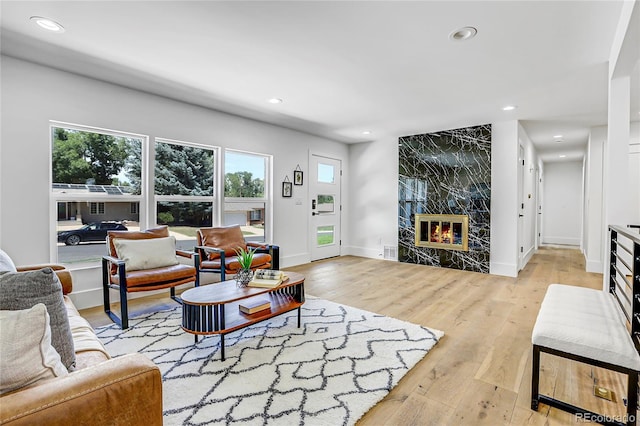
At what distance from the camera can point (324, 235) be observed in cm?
627

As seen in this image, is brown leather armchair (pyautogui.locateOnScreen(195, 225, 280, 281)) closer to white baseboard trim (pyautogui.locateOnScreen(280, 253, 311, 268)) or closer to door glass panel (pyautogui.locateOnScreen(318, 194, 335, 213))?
white baseboard trim (pyautogui.locateOnScreen(280, 253, 311, 268))

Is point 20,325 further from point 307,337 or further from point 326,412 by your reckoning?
point 307,337

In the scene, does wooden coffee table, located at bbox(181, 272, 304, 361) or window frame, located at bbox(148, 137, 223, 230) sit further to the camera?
window frame, located at bbox(148, 137, 223, 230)

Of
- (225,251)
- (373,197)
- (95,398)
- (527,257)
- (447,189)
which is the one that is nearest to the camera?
(95,398)

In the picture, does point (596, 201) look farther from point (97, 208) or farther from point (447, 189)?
point (97, 208)

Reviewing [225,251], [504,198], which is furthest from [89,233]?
[504,198]

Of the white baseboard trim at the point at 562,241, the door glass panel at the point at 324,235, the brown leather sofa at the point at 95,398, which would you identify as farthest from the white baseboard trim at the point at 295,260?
the white baseboard trim at the point at 562,241

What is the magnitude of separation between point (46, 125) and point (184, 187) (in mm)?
1480

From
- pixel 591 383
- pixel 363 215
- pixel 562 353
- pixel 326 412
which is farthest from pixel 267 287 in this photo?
pixel 363 215

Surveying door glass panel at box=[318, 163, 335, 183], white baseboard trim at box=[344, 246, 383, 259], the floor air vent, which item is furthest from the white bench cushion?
door glass panel at box=[318, 163, 335, 183]

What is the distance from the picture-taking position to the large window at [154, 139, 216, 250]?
3898mm

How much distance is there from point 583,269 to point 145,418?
6.56 metres

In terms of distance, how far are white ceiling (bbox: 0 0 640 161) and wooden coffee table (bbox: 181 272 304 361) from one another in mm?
1971

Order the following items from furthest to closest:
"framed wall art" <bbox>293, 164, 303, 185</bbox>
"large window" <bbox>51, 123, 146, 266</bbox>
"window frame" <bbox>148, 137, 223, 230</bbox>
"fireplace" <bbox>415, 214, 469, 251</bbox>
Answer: "framed wall art" <bbox>293, 164, 303, 185</bbox> < "fireplace" <bbox>415, 214, 469, 251</bbox> < "window frame" <bbox>148, 137, 223, 230</bbox> < "large window" <bbox>51, 123, 146, 266</bbox>
